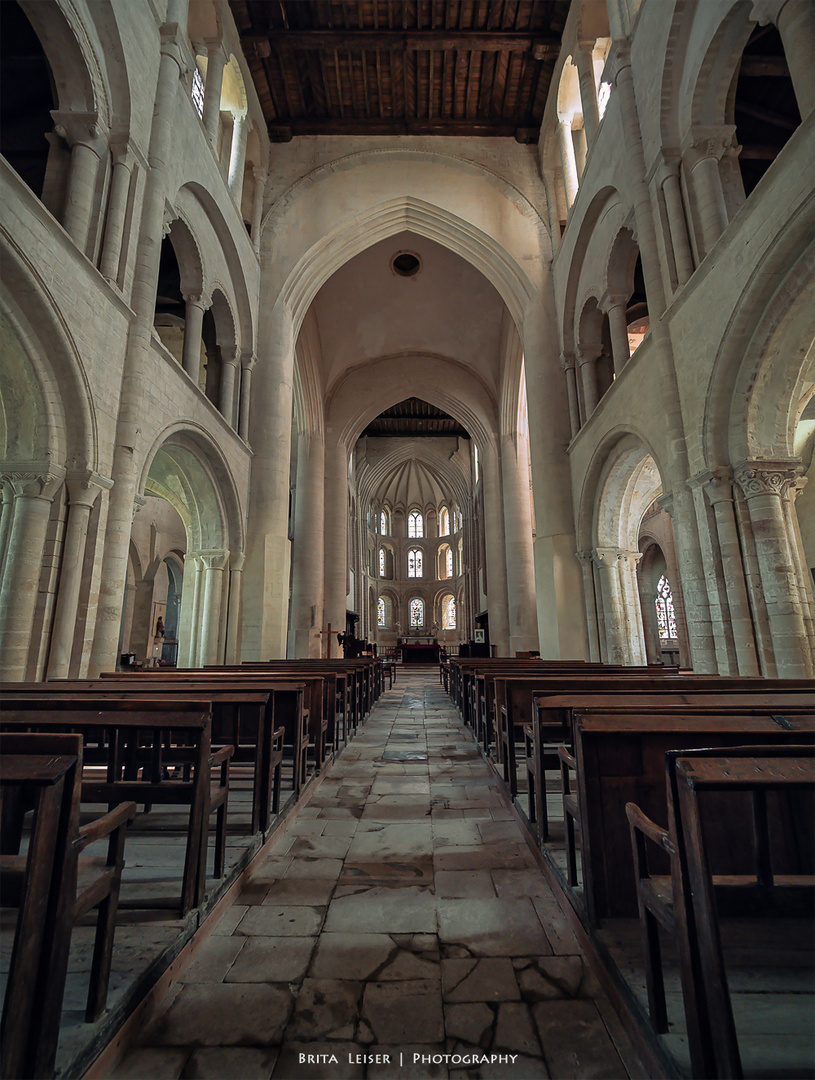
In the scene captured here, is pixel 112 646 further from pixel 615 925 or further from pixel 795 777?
pixel 795 777

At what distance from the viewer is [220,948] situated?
6.29 feet

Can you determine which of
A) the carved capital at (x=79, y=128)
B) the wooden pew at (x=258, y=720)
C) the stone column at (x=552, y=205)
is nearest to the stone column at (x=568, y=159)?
the stone column at (x=552, y=205)

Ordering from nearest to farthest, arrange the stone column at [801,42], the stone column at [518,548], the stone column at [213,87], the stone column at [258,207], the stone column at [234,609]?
1. the stone column at [801,42]
2. the stone column at [213,87]
3. the stone column at [234,609]
4. the stone column at [258,207]
5. the stone column at [518,548]

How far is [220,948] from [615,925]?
54.6 inches

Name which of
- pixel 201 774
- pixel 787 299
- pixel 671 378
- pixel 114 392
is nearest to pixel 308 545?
pixel 114 392

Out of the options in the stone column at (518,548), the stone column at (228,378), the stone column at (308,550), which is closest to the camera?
the stone column at (228,378)

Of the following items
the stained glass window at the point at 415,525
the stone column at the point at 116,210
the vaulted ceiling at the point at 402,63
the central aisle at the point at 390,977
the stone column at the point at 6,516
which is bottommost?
the central aisle at the point at 390,977

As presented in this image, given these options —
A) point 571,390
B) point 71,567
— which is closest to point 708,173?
point 571,390

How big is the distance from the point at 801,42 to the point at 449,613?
30640 millimetres

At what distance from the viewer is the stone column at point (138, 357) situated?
20.1 ft

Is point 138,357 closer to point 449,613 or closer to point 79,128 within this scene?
point 79,128

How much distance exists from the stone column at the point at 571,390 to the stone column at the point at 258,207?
280 inches

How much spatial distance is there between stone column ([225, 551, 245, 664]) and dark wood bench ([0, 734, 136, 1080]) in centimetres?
913

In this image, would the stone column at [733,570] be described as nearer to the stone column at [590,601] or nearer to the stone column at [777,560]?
the stone column at [777,560]
